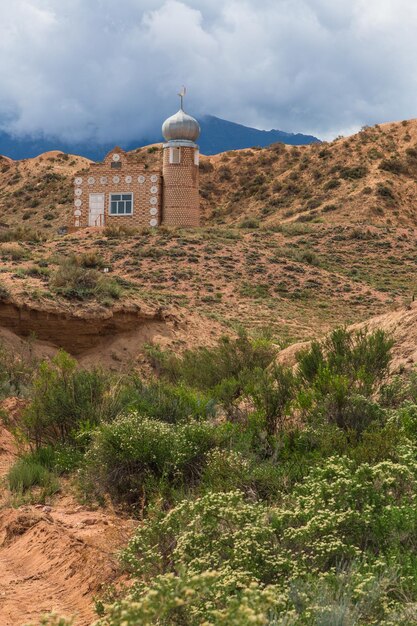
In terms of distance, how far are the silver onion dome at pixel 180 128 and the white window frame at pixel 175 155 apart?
1.06 m

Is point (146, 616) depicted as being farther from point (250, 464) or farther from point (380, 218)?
point (380, 218)

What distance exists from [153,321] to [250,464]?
14542mm

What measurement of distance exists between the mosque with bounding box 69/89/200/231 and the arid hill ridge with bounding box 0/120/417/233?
8.09m

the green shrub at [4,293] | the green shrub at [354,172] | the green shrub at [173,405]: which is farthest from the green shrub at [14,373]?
the green shrub at [354,172]

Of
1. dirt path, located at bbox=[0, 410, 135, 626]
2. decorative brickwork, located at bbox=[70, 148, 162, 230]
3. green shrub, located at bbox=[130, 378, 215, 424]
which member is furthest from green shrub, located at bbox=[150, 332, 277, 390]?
decorative brickwork, located at bbox=[70, 148, 162, 230]

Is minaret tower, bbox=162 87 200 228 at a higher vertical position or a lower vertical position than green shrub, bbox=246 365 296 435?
higher

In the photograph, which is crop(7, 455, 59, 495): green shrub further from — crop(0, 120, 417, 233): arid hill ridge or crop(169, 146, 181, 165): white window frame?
crop(0, 120, 417, 233): arid hill ridge

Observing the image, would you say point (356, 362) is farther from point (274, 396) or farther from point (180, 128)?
point (180, 128)

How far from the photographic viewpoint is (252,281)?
104ft

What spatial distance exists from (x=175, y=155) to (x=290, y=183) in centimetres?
1488

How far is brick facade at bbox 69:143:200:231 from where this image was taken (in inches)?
1754

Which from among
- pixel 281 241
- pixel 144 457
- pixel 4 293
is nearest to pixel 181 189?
pixel 281 241

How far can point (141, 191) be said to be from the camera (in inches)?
1784

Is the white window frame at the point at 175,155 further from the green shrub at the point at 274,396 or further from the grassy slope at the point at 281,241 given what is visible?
the green shrub at the point at 274,396
